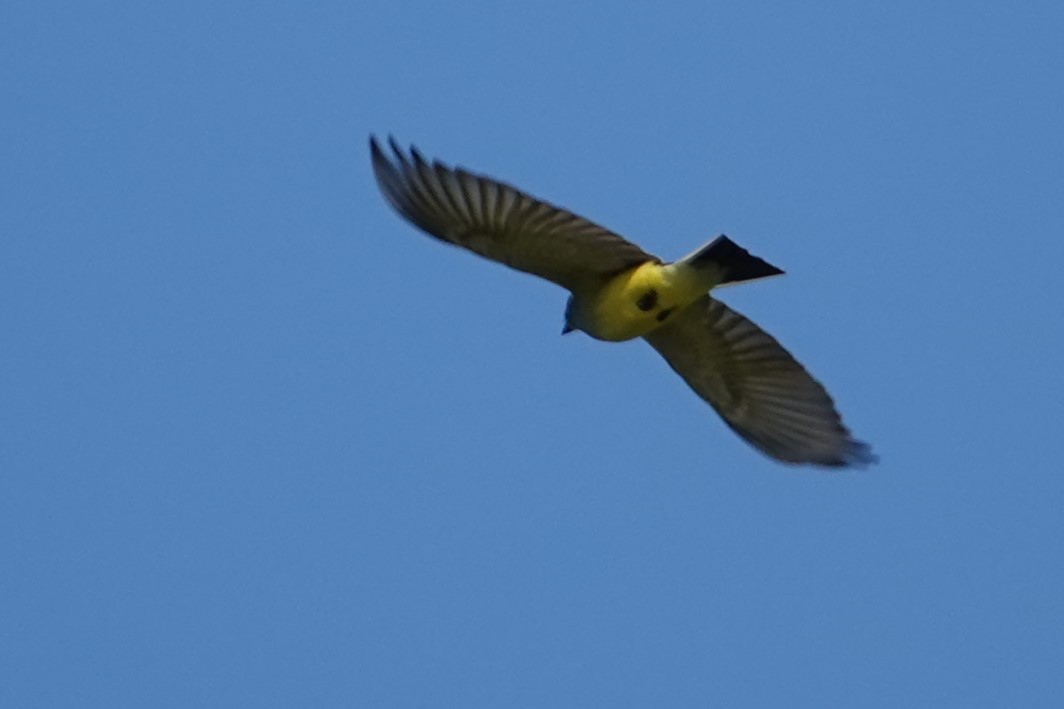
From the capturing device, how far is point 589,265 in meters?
11.4

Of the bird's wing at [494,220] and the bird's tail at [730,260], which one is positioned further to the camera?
the bird's tail at [730,260]

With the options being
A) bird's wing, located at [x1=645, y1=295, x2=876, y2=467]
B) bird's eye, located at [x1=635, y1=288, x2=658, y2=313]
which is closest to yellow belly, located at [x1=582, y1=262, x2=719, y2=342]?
bird's eye, located at [x1=635, y1=288, x2=658, y2=313]

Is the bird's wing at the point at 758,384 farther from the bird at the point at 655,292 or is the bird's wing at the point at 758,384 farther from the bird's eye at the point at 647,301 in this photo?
the bird's eye at the point at 647,301

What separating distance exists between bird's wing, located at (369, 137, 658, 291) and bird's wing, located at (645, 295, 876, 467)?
0.93m

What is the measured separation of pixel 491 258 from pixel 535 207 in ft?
1.74

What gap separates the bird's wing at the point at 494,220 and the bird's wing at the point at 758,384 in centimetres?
93

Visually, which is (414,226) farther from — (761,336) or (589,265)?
(761,336)

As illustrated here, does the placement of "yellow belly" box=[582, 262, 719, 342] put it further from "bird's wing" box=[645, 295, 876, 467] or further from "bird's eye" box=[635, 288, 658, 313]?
"bird's wing" box=[645, 295, 876, 467]

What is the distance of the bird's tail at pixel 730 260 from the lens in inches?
440

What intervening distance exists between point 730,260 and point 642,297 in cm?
54

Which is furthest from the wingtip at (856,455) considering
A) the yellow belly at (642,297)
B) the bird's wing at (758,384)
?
the yellow belly at (642,297)

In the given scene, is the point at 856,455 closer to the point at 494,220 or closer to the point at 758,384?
the point at 758,384

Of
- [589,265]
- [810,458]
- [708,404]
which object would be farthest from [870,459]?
[589,265]

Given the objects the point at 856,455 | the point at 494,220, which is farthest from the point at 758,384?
the point at 494,220
